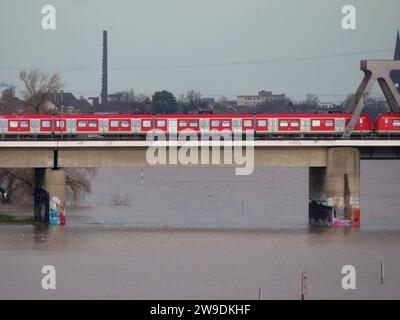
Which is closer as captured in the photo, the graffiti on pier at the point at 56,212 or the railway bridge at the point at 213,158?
the railway bridge at the point at 213,158

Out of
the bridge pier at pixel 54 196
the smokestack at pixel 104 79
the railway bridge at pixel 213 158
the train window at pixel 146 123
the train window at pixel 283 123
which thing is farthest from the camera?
the smokestack at pixel 104 79

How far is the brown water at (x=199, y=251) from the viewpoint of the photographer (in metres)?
47.5

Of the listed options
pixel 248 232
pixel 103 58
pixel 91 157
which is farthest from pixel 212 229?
pixel 103 58

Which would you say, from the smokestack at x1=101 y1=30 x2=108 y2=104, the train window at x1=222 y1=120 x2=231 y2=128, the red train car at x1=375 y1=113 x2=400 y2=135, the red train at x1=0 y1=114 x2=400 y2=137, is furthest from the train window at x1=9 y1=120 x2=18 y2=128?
the smokestack at x1=101 y1=30 x2=108 y2=104

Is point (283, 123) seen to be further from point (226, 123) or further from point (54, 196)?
point (54, 196)

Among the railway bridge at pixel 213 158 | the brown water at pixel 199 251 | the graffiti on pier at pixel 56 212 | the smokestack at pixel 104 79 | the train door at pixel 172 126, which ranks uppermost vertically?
the smokestack at pixel 104 79

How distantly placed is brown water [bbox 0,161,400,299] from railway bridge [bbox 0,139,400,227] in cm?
216

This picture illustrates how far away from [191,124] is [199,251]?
1941 centimetres

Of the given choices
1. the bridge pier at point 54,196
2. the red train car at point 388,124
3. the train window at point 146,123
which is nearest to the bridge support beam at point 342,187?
the red train car at point 388,124

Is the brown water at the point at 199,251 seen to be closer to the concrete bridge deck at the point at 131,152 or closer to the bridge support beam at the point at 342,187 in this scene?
the bridge support beam at the point at 342,187

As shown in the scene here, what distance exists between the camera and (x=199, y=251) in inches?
2291

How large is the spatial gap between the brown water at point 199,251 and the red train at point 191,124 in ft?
18.0

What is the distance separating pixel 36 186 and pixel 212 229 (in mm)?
12594

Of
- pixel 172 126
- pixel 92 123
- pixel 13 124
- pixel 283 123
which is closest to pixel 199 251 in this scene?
pixel 172 126
